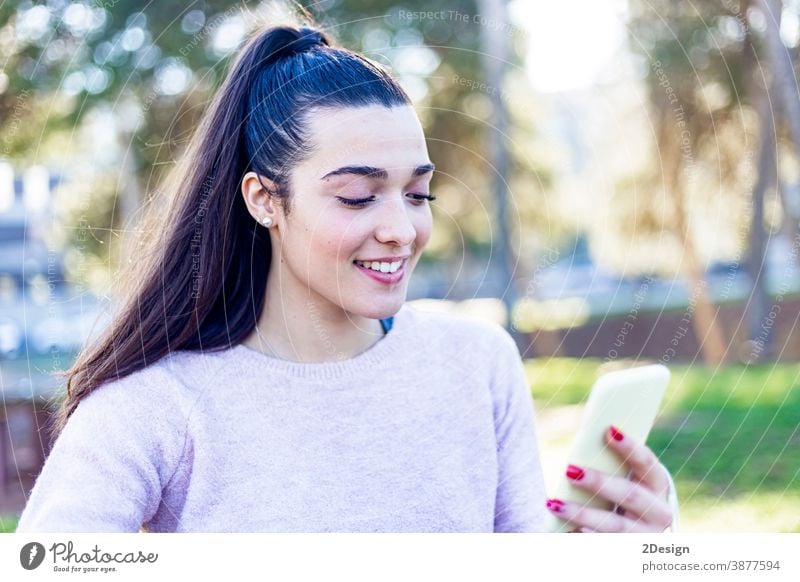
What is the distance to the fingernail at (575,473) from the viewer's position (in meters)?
1.14

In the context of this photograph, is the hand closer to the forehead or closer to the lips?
the lips

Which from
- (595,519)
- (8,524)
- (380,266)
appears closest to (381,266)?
(380,266)

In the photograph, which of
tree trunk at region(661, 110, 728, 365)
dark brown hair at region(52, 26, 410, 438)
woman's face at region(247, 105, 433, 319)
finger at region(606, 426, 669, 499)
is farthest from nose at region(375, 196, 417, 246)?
tree trunk at region(661, 110, 728, 365)

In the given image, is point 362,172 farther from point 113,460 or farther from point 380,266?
point 113,460

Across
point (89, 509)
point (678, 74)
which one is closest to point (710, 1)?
point (678, 74)

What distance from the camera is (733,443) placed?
3143 mm

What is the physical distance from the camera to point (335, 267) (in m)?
1.08

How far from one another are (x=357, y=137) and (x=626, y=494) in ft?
1.79

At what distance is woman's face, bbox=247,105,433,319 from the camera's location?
105 cm

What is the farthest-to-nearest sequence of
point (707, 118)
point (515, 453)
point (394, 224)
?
1. point (707, 118)
2. point (515, 453)
3. point (394, 224)

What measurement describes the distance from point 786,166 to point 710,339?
1.17 m

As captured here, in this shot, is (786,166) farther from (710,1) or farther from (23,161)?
(23,161)

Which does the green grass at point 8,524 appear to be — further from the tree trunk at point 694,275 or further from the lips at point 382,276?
the tree trunk at point 694,275

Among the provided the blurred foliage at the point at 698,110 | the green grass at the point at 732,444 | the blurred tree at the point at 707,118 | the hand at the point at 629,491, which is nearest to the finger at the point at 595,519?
the hand at the point at 629,491
